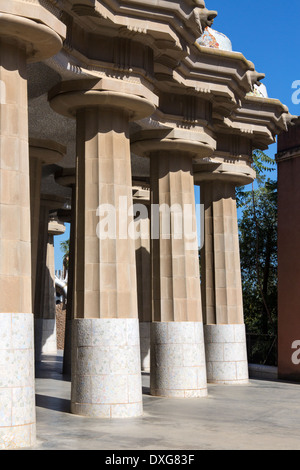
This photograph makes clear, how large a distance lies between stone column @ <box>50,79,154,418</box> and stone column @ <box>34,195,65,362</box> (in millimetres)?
19572

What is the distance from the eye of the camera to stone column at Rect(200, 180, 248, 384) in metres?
30.8

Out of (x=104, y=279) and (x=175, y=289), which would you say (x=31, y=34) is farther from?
(x=175, y=289)

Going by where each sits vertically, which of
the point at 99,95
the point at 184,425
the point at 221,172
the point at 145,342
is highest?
the point at 221,172

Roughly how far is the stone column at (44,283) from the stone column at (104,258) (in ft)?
64.2

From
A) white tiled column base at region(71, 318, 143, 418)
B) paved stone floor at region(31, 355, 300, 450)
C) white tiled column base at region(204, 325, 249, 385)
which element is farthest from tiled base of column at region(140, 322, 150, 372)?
white tiled column base at region(71, 318, 143, 418)

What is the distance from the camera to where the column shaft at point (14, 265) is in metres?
14.2

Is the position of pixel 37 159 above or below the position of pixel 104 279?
above

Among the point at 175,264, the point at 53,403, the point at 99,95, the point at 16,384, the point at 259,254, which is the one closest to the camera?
the point at 16,384

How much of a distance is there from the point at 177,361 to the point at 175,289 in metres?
2.75

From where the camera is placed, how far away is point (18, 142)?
605 inches

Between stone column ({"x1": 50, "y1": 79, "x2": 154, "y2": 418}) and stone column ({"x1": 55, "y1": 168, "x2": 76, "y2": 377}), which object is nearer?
stone column ({"x1": 50, "y1": 79, "x2": 154, "y2": 418})

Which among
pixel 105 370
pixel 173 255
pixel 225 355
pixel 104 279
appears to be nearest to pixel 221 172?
pixel 173 255

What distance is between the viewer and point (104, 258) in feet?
66.5

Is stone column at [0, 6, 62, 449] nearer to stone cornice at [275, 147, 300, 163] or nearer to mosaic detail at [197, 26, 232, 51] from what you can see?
mosaic detail at [197, 26, 232, 51]
